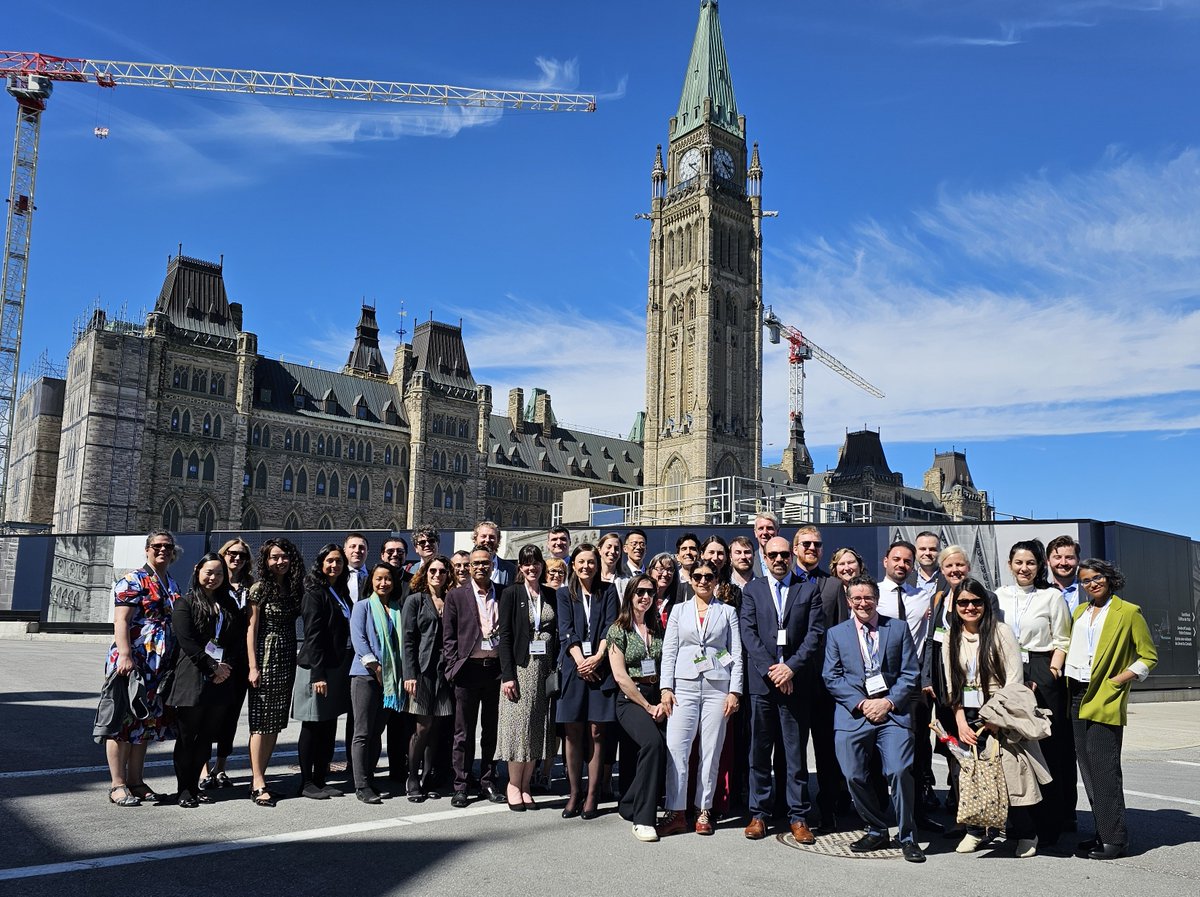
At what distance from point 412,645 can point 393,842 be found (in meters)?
1.91

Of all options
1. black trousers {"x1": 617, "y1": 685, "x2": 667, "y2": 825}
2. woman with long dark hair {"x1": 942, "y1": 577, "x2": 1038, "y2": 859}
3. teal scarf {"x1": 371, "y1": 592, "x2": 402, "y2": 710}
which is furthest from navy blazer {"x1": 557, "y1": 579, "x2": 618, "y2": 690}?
woman with long dark hair {"x1": 942, "y1": 577, "x2": 1038, "y2": 859}

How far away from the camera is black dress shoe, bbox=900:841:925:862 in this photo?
20.0 ft

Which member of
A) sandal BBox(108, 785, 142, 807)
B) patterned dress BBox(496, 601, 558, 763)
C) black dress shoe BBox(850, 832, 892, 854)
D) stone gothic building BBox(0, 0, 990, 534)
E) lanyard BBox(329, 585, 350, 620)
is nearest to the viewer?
black dress shoe BBox(850, 832, 892, 854)

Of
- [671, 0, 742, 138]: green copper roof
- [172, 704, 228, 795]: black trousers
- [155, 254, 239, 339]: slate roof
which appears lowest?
[172, 704, 228, 795]: black trousers

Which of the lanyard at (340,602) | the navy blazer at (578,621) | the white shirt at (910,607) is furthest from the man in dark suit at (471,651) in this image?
the white shirt at (910,607)

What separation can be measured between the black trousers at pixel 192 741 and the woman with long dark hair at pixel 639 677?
10.8ft

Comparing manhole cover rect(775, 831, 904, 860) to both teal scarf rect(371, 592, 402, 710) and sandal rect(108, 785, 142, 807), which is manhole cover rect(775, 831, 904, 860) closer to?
teal scarf rect(371, 592, 402, 710)

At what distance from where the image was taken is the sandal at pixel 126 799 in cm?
714

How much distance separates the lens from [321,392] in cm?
6462

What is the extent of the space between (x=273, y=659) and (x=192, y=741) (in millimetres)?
854

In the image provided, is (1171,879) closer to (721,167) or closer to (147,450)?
(147,450)

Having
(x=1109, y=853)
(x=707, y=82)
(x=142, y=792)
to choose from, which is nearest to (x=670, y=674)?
(x=1109, y=853)

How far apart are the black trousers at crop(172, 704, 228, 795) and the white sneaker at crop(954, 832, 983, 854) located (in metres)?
5.75

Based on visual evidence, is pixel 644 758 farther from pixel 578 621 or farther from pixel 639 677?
pixel 578 621
